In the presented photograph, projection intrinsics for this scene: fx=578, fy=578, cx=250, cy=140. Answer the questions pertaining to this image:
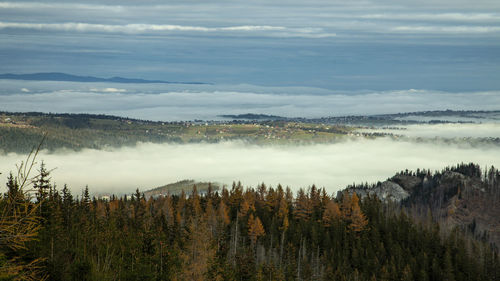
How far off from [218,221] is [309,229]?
34.3 metres

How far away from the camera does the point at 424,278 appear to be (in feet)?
589

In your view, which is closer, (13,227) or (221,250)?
(13,227)

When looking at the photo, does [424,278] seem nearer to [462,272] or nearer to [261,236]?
[462,272]

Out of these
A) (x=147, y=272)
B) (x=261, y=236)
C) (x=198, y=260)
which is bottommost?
(x=261, y=236)

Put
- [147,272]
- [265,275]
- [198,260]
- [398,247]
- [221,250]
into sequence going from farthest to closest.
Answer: [398,247] → [221,250] → [265,275] → [198,260] → [147,272]

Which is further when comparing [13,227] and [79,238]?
[79,238]

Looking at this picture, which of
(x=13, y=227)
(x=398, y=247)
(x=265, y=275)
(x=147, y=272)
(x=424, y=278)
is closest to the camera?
(x=13, y=227)

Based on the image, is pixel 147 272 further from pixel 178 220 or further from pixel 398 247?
pixel 398 247

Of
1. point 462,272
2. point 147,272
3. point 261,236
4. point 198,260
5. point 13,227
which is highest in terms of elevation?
point 13,227

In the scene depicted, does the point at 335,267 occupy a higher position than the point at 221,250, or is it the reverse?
the point at 221,250

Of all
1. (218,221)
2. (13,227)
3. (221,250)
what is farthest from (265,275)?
(13,227)

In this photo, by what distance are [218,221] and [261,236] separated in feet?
51.5

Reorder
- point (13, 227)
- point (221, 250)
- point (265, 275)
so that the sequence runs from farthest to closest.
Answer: point (221, 250)
point (265, 275)
point (13, 227)

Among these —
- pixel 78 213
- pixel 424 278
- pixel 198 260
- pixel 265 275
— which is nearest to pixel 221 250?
pixel 265 275
